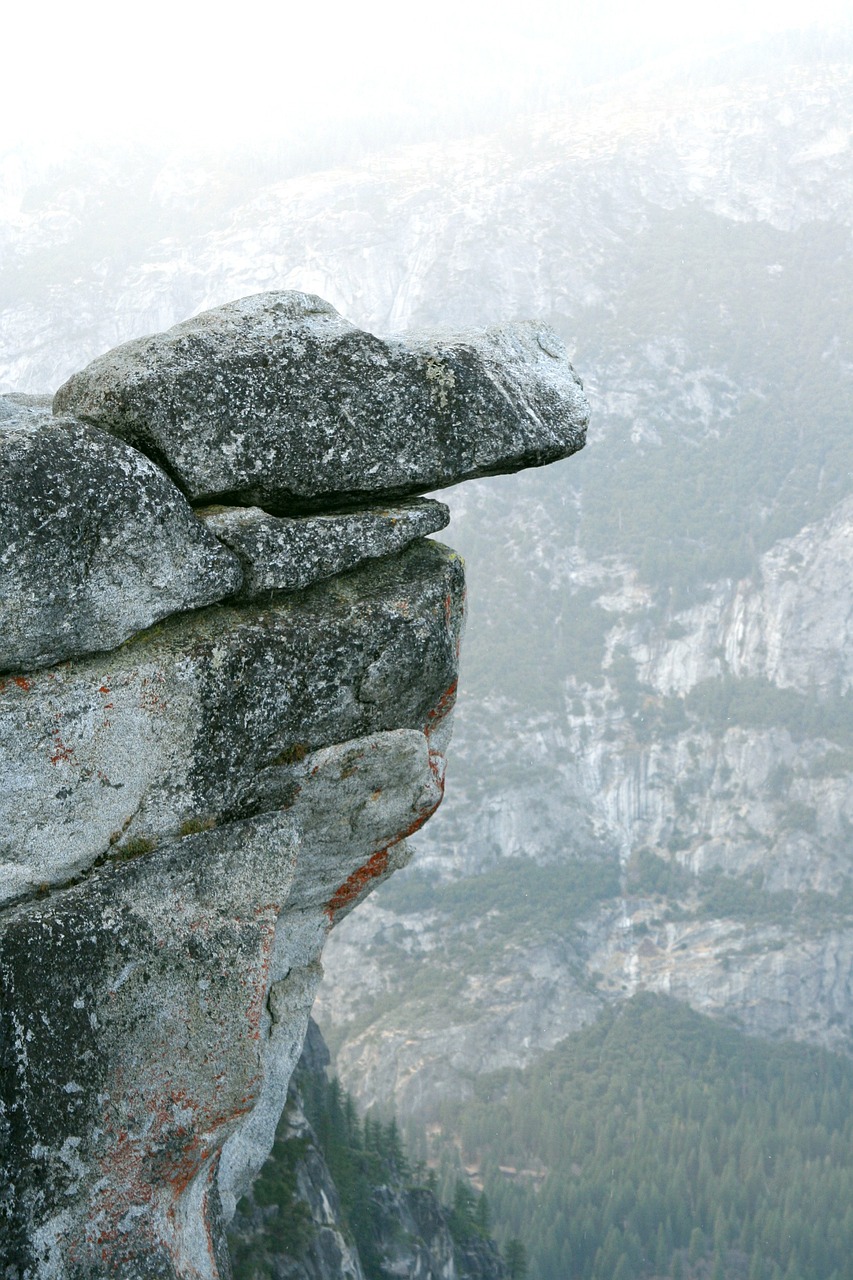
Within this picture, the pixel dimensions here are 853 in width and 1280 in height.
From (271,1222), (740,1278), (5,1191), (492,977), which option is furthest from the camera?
(492,977)

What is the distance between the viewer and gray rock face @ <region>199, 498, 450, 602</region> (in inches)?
448

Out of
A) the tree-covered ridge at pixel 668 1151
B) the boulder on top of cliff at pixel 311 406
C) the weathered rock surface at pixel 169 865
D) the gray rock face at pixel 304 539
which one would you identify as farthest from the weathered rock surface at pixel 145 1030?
the tree-covered ridge at pixel 668 1151

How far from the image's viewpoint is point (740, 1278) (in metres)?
104

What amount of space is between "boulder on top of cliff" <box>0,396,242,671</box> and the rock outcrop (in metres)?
0.02

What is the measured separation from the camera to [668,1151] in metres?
124

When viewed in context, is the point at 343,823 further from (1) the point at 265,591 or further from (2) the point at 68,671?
(2) the point at 68,671

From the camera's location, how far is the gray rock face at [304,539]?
1138 cm

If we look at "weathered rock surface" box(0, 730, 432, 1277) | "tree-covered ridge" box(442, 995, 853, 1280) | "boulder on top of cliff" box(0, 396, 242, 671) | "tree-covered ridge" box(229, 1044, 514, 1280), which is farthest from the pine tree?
"boulder on top of cliff" box(0, 396, 242, 671)

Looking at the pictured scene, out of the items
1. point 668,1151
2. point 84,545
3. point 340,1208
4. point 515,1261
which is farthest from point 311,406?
point 668,1151

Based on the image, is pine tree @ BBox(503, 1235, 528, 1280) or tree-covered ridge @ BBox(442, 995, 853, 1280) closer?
pine tree @ BBox(503, 1235, 528, 1280)

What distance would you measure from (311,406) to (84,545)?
270cm

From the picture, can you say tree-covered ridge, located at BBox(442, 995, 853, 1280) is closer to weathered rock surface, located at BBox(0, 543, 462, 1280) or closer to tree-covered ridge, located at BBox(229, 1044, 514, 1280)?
tree-covered ridge, located at BBox(229, 1044, 514, 1280)

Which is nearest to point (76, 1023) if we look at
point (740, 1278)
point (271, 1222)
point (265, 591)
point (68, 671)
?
point (68, 671)

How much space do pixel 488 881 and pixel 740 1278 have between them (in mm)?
84995
